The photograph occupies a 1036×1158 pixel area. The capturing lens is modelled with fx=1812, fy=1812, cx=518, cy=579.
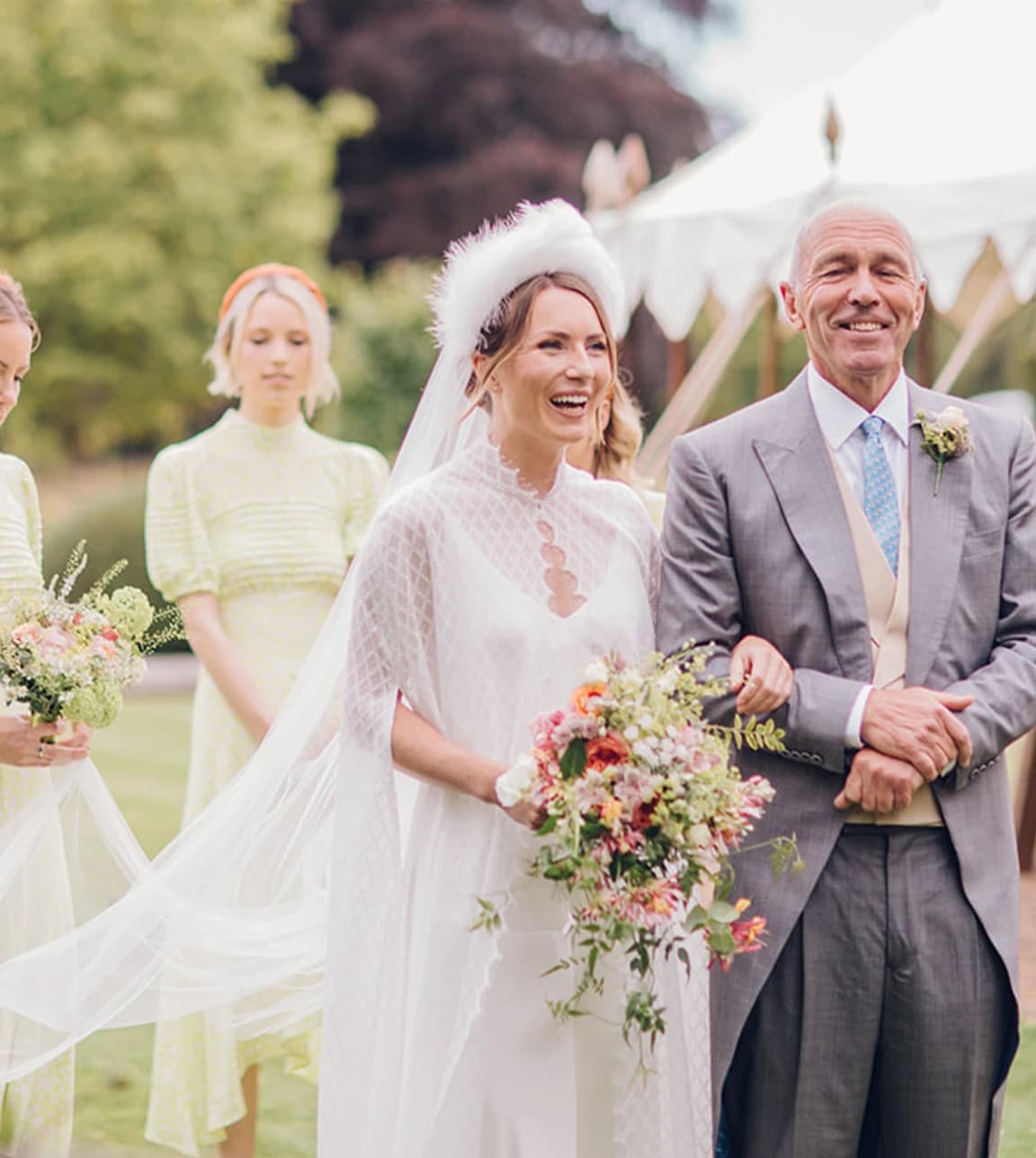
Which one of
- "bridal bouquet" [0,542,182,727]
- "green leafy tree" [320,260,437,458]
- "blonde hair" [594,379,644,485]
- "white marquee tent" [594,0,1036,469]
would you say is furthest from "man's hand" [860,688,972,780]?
"green leafy tree" [320,260,437,458]

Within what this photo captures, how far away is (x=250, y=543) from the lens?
5410 mm

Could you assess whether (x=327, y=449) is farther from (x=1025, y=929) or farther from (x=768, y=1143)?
(x=1025, y=929)

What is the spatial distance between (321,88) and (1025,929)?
2439cm

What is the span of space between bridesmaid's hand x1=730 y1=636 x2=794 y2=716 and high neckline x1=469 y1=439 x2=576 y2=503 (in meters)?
0.58

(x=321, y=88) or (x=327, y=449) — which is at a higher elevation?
(x=321, y=88)

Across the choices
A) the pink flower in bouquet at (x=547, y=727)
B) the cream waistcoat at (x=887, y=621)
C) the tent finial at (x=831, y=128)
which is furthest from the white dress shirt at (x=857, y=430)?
the tent finial at (x=831, y=128)

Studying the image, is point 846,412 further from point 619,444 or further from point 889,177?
point 889,177

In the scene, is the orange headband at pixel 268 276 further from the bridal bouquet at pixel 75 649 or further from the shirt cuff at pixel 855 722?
the shirt cuff at pixel 855 722

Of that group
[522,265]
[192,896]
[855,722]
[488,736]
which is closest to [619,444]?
[522,265]

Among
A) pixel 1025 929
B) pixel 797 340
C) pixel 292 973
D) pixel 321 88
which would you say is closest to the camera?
pixel 292 973

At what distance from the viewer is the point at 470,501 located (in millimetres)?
3682

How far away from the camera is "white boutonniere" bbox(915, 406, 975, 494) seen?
3514 millimetres

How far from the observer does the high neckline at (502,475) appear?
3713 mm

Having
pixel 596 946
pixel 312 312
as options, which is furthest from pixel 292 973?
pixel 312 312
